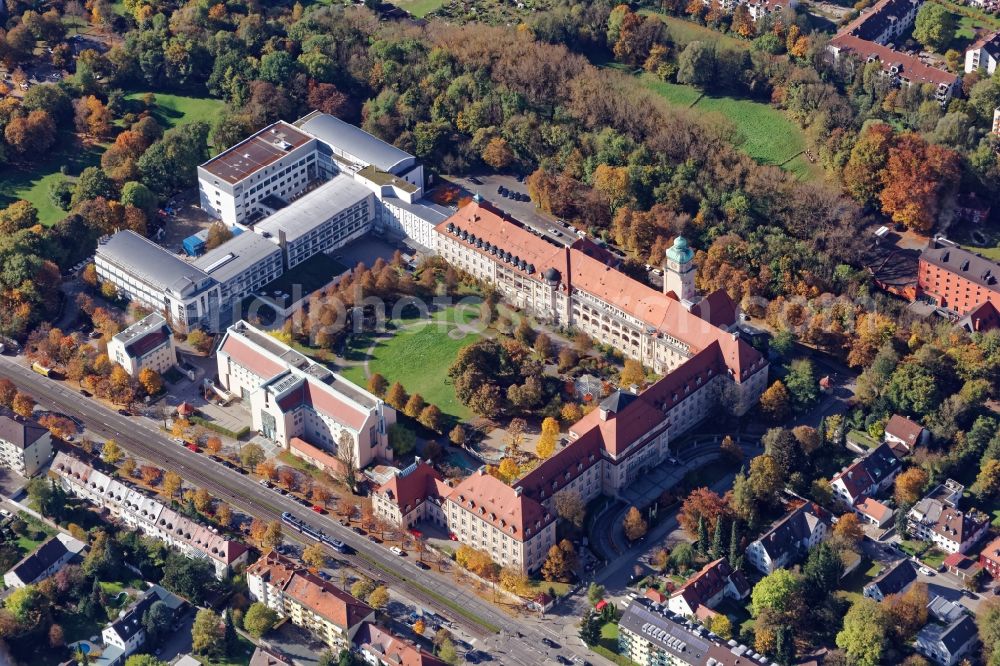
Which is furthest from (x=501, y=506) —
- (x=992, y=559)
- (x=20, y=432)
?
(x=20, y=432)

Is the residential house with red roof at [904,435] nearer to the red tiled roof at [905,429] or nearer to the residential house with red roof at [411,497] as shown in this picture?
the red tiled roof at [905,429]

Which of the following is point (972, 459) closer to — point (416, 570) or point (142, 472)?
point (416, 570)

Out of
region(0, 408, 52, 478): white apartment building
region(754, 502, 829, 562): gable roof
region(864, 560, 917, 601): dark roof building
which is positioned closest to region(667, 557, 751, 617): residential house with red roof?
region(754, 502, 829, 562): gable roof

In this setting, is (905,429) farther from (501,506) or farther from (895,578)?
(501,506)

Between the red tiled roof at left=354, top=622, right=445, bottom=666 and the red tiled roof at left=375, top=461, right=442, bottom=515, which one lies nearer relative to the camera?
the red tiled roof at left=354, top=622, right=445, bottom=666

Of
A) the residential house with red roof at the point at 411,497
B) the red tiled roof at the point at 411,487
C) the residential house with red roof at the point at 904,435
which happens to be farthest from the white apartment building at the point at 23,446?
A: the residential house with red roof at the point at 904,435

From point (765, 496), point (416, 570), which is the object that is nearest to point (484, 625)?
point (416, 570)

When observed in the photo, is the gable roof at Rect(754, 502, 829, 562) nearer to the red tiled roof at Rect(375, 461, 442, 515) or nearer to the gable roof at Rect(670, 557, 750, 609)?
the gable roof at Rect(670, 557, 750, 609)
